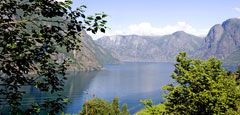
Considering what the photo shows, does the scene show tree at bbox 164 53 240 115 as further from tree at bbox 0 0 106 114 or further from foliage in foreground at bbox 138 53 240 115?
tree at bbox 0 0 106 114

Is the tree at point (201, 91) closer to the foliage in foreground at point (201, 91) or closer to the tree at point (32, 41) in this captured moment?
the foliage in foreground at point (201, 91)

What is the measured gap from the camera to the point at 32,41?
29.1 feet

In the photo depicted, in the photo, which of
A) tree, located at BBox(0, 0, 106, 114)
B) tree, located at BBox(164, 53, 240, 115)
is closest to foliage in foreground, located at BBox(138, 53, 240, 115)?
tree, located at BBox(164, 53, 240, 115)

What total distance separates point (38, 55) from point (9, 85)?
1092mm

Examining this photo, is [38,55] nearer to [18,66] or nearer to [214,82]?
[18,66]

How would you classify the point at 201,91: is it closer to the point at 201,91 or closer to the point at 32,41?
the point at 201,91

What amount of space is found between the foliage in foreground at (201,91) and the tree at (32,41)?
14.8 metres

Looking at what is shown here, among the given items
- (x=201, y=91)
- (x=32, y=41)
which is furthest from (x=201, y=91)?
(x=32, y=41)

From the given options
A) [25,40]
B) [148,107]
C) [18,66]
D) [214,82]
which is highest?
[25,40]

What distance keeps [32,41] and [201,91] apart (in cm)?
1676

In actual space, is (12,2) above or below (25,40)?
above

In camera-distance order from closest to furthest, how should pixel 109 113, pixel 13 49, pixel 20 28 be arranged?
1. pixel 13 49
2. pixel 20 28
3. pixel 109 113

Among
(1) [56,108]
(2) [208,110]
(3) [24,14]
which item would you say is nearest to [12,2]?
(3) [24,14]

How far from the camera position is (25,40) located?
8820 mm
